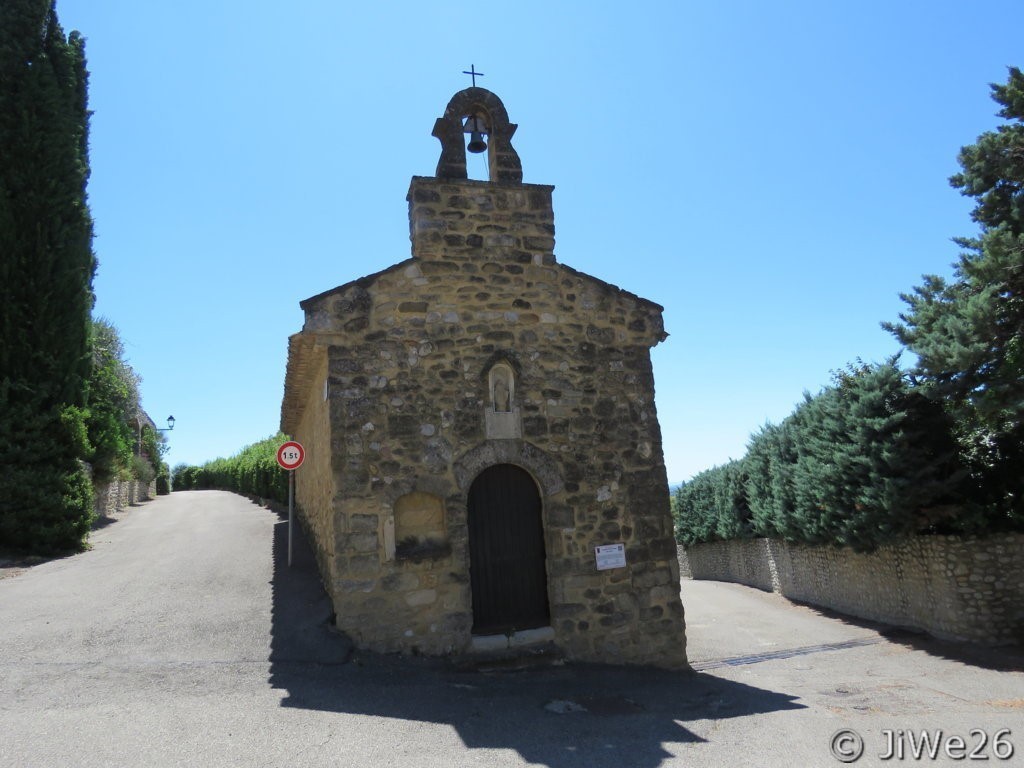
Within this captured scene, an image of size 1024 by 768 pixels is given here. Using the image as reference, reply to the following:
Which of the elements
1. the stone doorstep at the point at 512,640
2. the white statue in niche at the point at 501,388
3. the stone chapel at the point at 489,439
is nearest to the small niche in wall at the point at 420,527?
the stone chapel at the point at 489,439

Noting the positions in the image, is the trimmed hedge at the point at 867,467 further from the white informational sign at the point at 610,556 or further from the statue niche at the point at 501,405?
the statue niche at the point at 501,405

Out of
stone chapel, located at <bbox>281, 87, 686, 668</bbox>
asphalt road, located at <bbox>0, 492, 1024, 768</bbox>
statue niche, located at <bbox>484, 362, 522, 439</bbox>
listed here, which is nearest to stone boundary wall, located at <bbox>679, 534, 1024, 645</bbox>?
asphalt road, located at <bbox>0, 492, 1024, 768</bbox>

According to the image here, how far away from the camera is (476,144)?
9000mm

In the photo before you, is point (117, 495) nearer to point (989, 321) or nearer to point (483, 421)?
point (483, 421)

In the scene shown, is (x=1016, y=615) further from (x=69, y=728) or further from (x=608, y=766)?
(x=69, y=728)

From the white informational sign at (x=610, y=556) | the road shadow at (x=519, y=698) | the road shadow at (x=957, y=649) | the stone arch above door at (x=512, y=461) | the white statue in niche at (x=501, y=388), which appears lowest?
the road shadow at (x=957, y=649)

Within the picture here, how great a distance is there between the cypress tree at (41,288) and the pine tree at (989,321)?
1669 centimetres

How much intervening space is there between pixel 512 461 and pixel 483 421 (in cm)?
62

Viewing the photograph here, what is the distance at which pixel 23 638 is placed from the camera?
7.20m

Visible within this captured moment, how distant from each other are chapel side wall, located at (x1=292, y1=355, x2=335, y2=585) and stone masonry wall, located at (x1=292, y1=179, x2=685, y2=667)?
0.46 meters

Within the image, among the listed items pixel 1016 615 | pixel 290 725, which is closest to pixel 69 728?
pixel 290 725

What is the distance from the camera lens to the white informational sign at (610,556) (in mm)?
8109

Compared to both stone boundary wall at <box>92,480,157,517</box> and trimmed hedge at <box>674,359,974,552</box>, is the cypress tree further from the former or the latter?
trimmed hedge at <box>674,359,974,552</box>

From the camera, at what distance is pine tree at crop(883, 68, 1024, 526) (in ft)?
30.1
